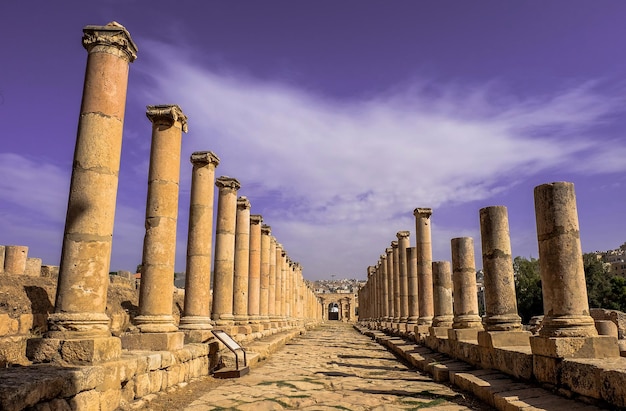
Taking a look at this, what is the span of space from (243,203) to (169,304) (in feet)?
30.9

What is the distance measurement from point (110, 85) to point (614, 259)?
16564 centimetres

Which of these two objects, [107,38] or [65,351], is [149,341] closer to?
[65,351]

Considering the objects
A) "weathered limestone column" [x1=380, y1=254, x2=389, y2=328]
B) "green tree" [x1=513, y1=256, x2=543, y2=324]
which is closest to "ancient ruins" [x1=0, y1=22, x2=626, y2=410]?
"weathered limestone column" [x1=380, y1=254, x2=389, y2=328]

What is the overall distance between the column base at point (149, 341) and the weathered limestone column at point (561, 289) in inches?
236

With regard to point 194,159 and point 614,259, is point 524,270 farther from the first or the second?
point 614,259

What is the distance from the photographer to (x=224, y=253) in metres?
15.0

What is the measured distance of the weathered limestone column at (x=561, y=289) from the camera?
7.02 metres

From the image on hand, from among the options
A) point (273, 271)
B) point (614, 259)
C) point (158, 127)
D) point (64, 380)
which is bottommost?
point (64, 380)

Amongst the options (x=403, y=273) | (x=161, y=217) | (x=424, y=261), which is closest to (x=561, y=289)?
(x=161, y=217)

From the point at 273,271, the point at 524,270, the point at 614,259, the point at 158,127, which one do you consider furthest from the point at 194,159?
the point at 614,259

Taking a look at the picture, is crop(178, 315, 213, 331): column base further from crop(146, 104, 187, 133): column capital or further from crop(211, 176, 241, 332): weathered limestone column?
crop(146, 104, 187, 133): column capital

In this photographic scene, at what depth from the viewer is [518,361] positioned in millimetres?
7984

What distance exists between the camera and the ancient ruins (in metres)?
5.95

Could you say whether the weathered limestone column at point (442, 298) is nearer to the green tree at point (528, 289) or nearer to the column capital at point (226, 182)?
the column capital at point (226, 182)
